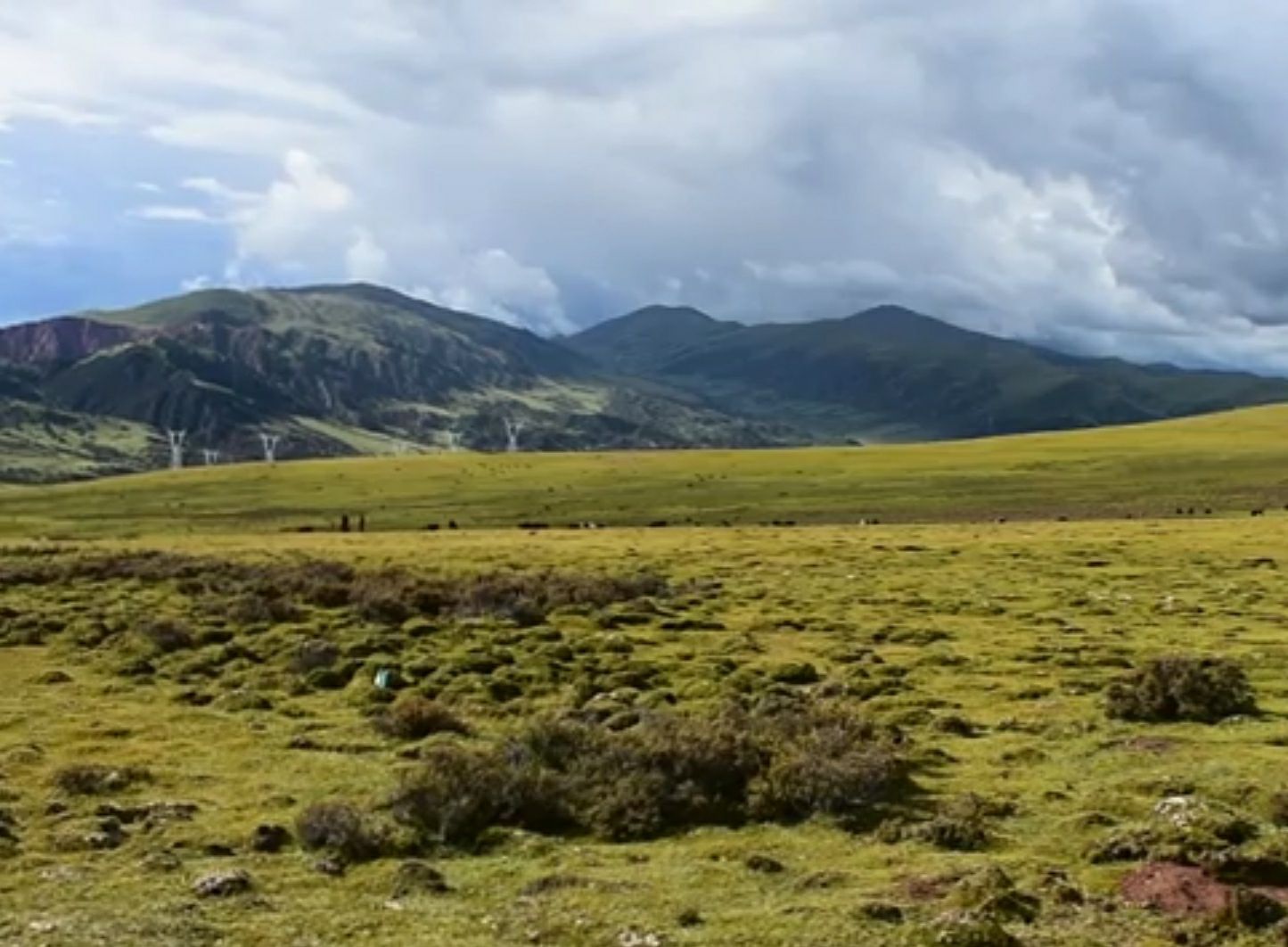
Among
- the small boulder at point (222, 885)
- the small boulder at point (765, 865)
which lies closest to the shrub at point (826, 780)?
the small boulder at point (765, 865)

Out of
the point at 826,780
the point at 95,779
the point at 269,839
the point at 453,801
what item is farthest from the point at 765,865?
the point at 95,779

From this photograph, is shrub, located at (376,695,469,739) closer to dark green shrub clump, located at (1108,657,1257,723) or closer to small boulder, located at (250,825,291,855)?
small boulder, located at (250,825,291,855)

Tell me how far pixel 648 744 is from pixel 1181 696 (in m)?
13.0

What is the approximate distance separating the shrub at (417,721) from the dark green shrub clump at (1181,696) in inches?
570

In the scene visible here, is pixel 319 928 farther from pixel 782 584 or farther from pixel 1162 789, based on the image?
pixel 782 584

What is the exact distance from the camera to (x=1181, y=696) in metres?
29.8

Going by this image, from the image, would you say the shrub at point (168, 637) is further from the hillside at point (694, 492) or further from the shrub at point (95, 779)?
the hillside at point (694, 492)

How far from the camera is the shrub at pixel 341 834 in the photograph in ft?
66.9

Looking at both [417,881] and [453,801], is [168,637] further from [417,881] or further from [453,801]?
[417,881]

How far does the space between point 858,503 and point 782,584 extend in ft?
263

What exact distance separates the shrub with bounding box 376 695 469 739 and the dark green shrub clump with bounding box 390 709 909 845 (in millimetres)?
5354

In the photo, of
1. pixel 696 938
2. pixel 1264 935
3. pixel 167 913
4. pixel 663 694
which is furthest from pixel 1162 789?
pixel 167 913

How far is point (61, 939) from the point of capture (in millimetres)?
16109

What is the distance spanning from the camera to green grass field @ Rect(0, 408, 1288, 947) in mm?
17422
